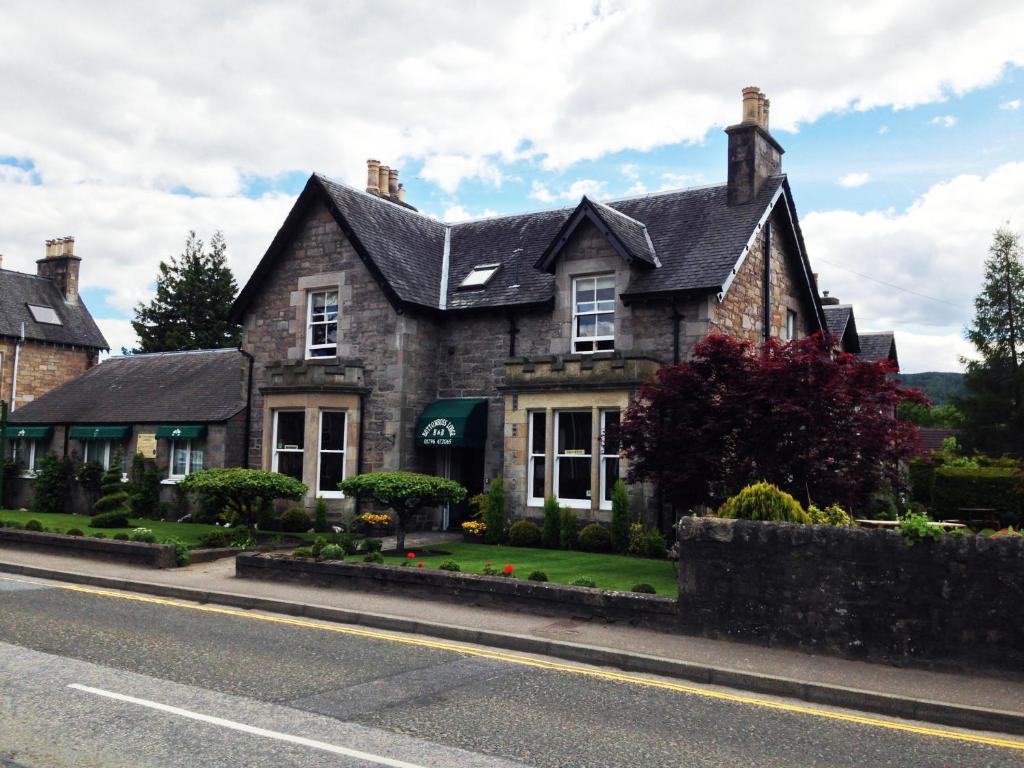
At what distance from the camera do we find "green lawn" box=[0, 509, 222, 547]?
22.0 m

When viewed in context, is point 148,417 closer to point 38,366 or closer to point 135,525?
point 135,525

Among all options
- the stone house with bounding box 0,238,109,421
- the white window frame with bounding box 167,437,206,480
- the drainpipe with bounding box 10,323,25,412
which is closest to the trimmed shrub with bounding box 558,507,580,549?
the white window frame with bounding box 167,437,206,480

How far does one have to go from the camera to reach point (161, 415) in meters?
29.1

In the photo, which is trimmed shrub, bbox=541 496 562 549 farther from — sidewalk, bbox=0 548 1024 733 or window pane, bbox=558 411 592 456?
sidewalk, bbox=0 548 1024 733

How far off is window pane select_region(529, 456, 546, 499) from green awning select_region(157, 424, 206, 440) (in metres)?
11.5

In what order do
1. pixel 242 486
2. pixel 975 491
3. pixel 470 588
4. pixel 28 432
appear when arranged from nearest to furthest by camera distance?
pixel 470 588, pixel 242 486, pixel 975 491, pixel 28 432

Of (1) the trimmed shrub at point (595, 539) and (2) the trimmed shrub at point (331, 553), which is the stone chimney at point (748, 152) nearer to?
(1) the trimmed shrub at point (595, 539)

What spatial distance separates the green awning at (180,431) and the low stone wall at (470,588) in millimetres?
12341

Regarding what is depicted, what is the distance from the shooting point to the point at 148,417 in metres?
29.4

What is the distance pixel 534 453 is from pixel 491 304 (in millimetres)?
4361

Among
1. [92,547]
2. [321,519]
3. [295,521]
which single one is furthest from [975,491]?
[92,547]

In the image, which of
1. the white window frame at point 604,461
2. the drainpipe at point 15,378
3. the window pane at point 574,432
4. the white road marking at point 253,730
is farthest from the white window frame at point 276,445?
the drainpipe at point 15,378

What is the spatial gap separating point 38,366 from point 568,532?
30.9 m

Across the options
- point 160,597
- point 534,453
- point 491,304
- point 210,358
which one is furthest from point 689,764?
point 210,358
